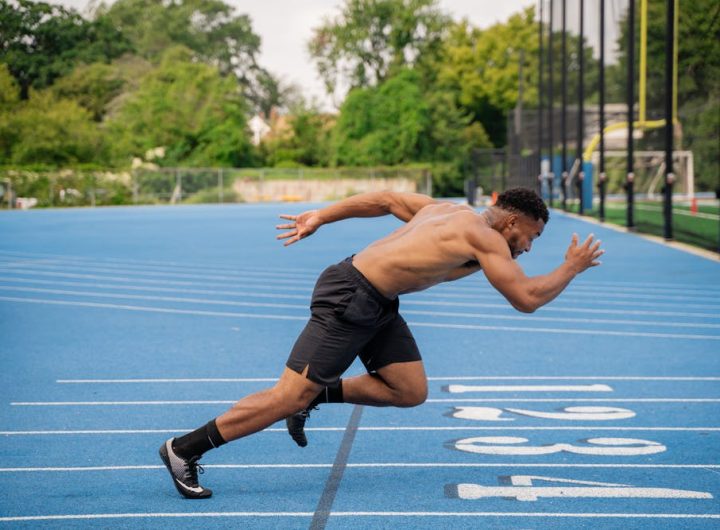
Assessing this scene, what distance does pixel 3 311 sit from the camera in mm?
13258

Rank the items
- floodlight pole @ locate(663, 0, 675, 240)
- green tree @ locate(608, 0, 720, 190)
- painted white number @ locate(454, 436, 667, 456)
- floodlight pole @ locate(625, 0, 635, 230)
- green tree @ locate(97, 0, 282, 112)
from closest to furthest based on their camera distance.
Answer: painted white number @ locate(454, 436, 667, 456)
floodlight pole @ locate(663, 0, 675, 240)
floodlight pole @ locate(625, 0, 635, 230)
green tree @ locate(608, 0, 720, 190)
green tree @ locate(97, 0, 282, 112)

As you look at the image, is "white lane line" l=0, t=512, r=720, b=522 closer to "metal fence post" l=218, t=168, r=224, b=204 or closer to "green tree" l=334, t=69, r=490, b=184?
"metal fence post" l=218, t=168, r=224, b=204

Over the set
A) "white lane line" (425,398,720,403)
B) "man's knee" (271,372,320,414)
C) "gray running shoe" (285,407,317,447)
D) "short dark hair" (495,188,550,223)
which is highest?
"short dark hair" (495,188,550,223)

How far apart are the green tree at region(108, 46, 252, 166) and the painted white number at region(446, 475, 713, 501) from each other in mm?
66904

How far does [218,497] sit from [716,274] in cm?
1288

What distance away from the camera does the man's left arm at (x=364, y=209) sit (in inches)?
225

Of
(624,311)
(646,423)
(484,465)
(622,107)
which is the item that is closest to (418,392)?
(484,465)

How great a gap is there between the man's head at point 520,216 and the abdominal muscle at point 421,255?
0.13 metres

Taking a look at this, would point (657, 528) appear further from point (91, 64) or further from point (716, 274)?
point (91, 64)

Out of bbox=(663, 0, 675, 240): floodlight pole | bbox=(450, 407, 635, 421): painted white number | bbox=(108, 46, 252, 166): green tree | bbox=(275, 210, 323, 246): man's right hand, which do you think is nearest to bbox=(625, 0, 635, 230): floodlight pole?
bbox=(663, 0, 675, 240): floodlight pole

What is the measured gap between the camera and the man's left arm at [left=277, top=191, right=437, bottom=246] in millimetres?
5719

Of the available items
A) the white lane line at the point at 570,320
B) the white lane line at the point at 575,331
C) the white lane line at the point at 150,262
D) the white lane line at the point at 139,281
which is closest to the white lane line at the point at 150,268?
the white lane line at the point at 150,262

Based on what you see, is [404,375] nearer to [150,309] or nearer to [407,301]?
[150,309]

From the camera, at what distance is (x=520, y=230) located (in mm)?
5066
